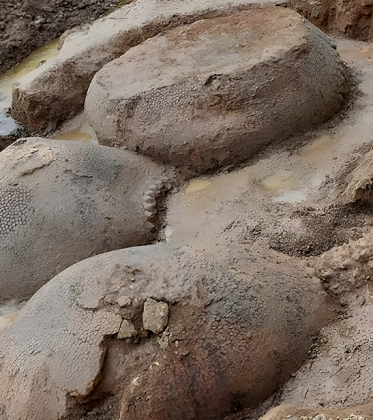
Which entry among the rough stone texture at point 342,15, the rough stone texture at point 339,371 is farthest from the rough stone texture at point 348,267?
the rough stone texture at point 342,15

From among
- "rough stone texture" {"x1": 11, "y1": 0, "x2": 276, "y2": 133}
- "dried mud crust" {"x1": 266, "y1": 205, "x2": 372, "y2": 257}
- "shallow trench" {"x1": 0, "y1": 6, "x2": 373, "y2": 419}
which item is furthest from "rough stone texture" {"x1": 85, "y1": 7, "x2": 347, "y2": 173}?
"rough stone texture" {"x1": 11, "y1": 0, "x2": 276, "y2": 133}

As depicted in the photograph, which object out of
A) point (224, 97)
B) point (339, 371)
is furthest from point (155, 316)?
point (224, 97)

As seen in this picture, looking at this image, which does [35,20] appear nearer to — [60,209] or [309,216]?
[60,209]

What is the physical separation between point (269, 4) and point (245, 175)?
1.64 metres

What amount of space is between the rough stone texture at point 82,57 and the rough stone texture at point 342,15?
282mm

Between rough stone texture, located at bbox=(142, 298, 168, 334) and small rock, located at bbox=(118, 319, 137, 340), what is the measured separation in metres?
0.04

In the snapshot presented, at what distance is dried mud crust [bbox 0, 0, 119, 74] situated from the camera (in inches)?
175

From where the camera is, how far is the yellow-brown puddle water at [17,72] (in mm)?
3734

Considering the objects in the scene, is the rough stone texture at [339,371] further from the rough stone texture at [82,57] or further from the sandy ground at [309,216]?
the rough stone texture at [82,57]

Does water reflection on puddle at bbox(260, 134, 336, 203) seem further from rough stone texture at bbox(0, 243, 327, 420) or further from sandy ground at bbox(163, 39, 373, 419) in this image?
rough stone texture at bbox(0, 243, 327, 420)

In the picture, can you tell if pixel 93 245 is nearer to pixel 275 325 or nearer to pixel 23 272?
pixel 23 272

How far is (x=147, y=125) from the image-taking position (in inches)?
101

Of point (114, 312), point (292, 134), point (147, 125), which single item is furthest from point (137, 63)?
point (114, 312)

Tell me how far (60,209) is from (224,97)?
3.07ft
